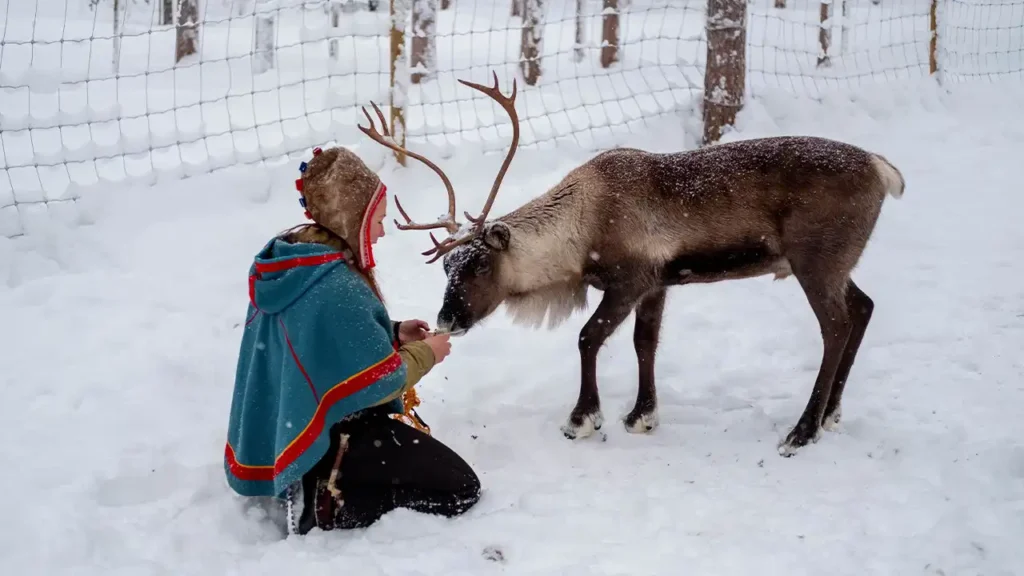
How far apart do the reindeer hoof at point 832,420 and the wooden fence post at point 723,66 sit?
3046mm

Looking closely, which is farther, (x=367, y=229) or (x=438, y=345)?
(x=438, y=345)

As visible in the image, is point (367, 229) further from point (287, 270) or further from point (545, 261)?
point (545, 261)

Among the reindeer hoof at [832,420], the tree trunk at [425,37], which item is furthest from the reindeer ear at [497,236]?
the tree trunk at [425,37]

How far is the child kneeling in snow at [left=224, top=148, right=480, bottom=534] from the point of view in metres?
2.48

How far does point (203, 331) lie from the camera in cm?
388

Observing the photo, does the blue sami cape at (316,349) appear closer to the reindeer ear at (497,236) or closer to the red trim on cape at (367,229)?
the red trim on cape at (367,229)

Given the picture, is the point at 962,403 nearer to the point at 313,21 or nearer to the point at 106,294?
the point at 106,294

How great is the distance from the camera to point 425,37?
6969 millimetres

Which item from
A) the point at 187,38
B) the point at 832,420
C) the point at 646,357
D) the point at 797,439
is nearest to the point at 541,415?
the point at 646,357

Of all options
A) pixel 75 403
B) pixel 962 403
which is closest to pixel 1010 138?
pixel 962 403

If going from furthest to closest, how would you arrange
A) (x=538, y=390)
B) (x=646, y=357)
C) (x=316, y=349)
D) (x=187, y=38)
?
(x=187, y=38) → (x=538, y=390) → (x=646, y=357) → (x=316, y=349)

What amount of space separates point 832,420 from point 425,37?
4.84 m

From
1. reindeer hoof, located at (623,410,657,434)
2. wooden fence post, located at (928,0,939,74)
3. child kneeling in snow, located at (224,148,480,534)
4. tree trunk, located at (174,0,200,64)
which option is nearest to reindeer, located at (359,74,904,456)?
reindeer hoof, located at (623,410,657,434)

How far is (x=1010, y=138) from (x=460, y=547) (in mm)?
6225
